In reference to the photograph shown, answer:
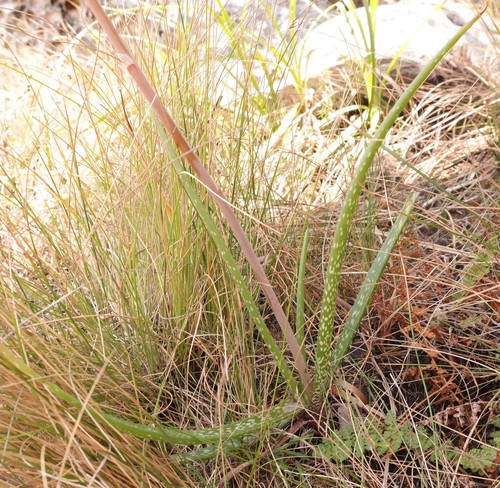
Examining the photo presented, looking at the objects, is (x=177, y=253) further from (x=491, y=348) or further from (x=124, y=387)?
(x=491, y=348)

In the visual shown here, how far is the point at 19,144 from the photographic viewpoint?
99.5 inches

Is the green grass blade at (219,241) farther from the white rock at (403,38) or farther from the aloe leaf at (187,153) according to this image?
the white rock at (403,38)

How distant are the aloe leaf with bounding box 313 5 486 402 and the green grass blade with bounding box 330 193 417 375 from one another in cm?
4

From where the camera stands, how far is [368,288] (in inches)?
48.6

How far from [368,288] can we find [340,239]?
0.16 m

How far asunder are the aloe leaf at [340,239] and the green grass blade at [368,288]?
0.13 feet

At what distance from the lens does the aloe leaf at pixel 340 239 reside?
991 mm

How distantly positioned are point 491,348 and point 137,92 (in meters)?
0.94

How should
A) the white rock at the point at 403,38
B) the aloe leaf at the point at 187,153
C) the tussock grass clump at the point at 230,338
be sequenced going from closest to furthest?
the aloe leaf at the point at 187,153
the tussock grass clump at the point at 230,338
the white rock at the point at 403,38

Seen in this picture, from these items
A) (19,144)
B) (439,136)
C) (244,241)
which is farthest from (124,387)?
(19,144)

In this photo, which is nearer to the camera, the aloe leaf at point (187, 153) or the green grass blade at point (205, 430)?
the aloe leaf at point (187, 153)

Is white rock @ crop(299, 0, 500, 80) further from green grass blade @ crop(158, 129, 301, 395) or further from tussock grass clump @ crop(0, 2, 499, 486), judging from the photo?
green grass blade @ crop(158, 129, 301, 395)

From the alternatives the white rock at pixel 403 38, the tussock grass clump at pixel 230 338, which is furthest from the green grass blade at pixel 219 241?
the white rock at pixel 403 38

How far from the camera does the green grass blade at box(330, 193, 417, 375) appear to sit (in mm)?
1200
